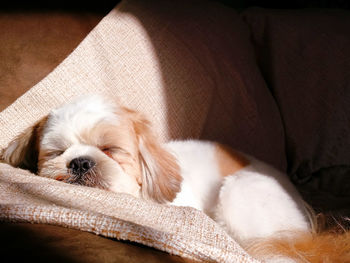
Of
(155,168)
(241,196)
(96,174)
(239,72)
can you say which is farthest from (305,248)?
(239,72)

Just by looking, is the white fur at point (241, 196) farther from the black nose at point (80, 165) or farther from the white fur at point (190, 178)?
the black nose at point (80, 165)

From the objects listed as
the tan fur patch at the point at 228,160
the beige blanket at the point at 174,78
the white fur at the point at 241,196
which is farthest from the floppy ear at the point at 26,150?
the tan fur patch at the point at 228,160

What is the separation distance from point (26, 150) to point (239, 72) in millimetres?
1070

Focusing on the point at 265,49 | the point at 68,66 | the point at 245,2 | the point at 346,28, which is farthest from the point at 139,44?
the point at 245,2

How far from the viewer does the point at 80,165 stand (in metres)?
1.27

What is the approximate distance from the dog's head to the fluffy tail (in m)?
0.38

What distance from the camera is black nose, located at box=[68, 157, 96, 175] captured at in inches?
49.9

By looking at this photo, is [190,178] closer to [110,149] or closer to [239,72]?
[110,149]

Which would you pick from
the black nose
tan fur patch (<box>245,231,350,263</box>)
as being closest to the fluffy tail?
tan fur patch (<box>245,231,350,263</box>)

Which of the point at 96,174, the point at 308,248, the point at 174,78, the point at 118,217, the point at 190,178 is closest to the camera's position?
the point at 118,217

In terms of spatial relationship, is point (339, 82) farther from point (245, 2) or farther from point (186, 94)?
point (245, 2)

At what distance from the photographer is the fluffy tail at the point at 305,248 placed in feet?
3.43

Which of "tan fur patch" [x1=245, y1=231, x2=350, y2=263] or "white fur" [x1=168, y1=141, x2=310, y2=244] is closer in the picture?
"tan fur patch" [x1=245, y1=231, x2=350, y2=263]

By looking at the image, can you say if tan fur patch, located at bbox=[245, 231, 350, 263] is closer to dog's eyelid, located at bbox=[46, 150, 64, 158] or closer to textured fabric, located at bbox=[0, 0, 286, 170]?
dog's eyelid, located at bbox=[46, 150, 64, 158]
